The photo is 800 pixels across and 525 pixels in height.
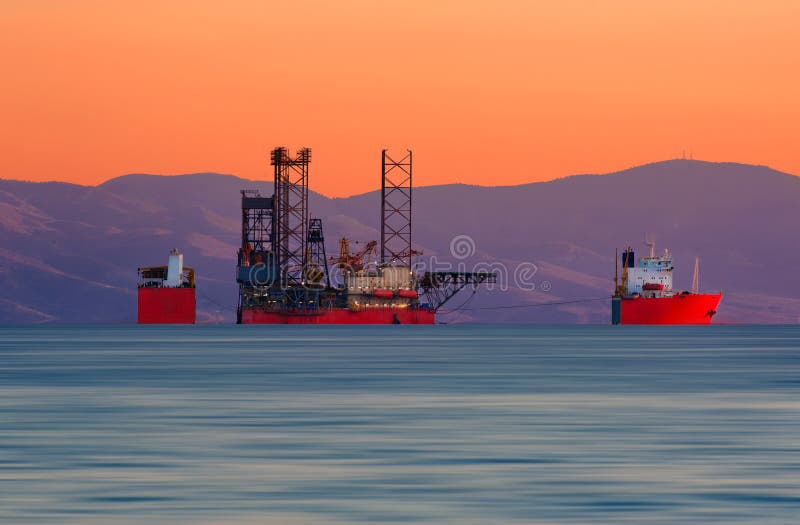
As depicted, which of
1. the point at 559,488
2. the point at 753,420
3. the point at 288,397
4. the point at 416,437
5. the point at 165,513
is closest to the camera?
the point at 165,513

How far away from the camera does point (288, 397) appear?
156 ft

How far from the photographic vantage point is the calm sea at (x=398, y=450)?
22688 millimetres

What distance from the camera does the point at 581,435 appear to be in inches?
1341

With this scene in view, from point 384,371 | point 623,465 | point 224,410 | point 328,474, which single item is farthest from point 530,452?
point 384,371

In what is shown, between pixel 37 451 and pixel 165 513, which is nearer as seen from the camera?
pixel 165 513

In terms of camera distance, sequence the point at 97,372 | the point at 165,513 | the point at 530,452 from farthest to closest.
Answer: the point at 97,372 < the point at 530,452 < the point at 165,513

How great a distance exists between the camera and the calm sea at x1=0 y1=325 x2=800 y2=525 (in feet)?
74.4

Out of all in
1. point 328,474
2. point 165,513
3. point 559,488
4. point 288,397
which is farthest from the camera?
point 288,397

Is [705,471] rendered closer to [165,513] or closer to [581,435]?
[581,435]

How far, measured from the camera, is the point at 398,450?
30.7 metres

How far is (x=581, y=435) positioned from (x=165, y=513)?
14176 millimetres

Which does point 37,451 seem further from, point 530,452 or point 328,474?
point 530,452

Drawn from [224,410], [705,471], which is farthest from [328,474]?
[224,410]

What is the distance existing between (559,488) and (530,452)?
5.41 metres
